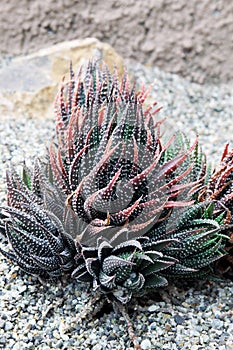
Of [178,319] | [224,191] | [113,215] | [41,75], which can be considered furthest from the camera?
[41,75]

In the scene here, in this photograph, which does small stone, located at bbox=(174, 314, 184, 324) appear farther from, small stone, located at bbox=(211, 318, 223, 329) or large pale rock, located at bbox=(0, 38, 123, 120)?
large pale rock, located at bbox=(0, 38, 123, 120)

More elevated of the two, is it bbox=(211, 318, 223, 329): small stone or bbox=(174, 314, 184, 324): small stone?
bbox=(174, 314, 184, 324): small stone

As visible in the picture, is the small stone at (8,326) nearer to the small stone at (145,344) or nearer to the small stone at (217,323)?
the small stone at (145,344)

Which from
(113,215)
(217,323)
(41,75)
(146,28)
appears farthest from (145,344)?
(146,28)

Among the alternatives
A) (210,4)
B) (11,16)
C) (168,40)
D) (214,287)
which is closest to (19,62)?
(11,16)

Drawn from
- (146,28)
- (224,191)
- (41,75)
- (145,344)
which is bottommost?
(145,344)

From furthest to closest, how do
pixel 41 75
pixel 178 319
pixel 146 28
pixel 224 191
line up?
pixel 146 28, pixel 41 75, pixel 224 191, pixel 178 319

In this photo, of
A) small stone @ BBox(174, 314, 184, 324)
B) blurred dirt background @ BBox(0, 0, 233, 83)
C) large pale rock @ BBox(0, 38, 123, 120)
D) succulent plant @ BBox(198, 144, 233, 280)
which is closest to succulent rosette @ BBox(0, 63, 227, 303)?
succulent plant @ BBox(198, 144, 233, 280)

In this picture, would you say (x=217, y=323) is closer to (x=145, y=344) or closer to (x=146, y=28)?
(x=145, y=344)

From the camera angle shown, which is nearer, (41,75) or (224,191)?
(224,191)
